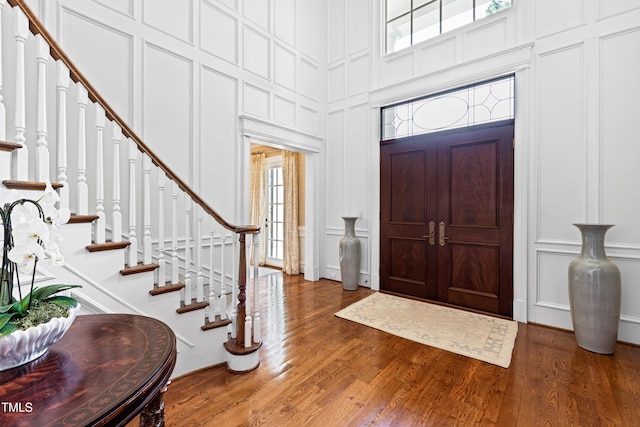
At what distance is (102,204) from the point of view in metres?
1.89

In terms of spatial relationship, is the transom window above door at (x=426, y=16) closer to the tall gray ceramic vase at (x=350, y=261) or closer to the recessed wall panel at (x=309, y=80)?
the recessed wall panel at (x=309, y=80)

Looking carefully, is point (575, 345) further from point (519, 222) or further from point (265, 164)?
point (265, 164)

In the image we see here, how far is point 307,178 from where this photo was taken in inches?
→ 198

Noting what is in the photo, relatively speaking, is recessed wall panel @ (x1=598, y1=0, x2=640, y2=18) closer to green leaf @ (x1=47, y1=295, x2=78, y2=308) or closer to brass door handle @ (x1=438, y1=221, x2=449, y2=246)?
brass door handle @ (x1=438, y1=221, x2=449, y2=246)

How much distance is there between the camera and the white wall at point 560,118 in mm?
2748

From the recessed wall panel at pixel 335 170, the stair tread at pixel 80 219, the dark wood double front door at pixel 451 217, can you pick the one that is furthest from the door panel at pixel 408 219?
the stair tread at pixel 80 219

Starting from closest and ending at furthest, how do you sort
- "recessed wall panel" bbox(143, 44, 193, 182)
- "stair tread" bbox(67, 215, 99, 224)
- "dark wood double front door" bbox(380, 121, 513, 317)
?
"stair tread" bbox(67, 215, 99, 224) → "recessed wall panel" bbox(143, 44, 193, 182) → "dark wood double front door" bbox(380, 121, 513, 317)

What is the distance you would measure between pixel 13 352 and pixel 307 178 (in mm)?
4383

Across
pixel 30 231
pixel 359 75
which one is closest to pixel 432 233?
pixel 359 75

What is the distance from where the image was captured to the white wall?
275 cm

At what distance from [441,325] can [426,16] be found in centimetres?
424

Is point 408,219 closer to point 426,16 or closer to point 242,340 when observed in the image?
point 242,340

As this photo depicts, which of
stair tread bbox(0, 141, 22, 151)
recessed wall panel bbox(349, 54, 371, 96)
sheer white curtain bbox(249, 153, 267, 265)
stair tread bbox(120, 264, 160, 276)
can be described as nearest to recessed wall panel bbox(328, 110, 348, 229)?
recessed wall panel bbox(349, 54, 371, 96)

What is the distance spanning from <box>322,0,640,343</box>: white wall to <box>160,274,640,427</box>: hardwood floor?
82 centimetres
